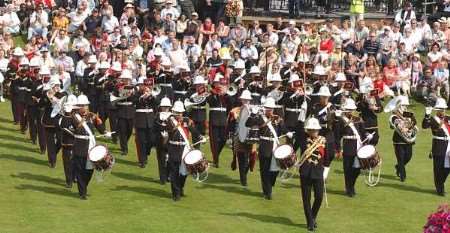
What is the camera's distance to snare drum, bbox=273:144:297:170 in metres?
22.2

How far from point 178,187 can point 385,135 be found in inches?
385

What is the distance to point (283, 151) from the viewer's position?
22.3 metres

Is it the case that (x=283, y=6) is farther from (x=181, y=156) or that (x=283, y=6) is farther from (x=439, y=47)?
(x=181, y=156)

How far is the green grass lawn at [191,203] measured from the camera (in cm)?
2161

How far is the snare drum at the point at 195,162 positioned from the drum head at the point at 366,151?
345cm

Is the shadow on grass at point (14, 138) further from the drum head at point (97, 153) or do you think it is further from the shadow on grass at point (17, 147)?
the drum head at point (97, 153)

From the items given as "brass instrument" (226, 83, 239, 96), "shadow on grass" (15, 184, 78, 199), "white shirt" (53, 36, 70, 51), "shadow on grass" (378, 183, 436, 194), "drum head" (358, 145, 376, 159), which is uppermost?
"white shirt" (53, 36, 70, 51)

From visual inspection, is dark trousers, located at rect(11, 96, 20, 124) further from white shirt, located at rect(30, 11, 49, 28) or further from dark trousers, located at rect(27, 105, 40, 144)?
white shirt, located at rect(30, 11, 49, 28)

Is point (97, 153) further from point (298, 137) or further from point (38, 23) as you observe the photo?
point (38, 23)

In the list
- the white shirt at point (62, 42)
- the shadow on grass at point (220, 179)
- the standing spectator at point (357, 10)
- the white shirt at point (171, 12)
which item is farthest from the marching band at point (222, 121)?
the standing spectator at point (357, 10)

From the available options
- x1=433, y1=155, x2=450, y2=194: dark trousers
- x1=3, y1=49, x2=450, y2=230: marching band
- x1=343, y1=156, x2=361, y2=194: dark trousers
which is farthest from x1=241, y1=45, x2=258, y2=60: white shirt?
x1=433, y1=155, x2=450, y2=194: dark trousers

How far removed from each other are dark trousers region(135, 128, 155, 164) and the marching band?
3 cm

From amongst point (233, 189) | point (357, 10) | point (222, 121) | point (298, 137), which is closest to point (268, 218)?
point (233, 189)

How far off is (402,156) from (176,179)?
5636mm
